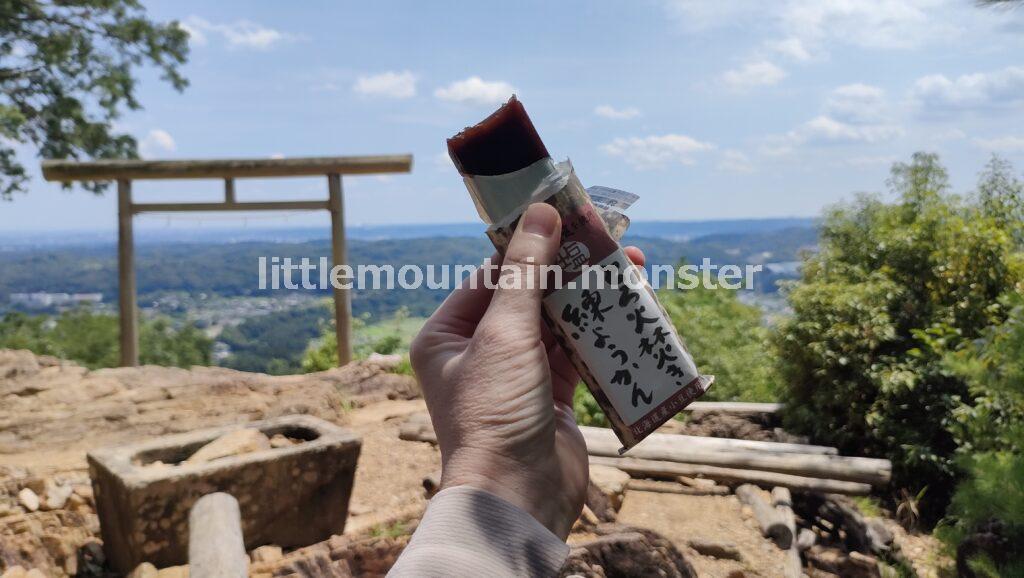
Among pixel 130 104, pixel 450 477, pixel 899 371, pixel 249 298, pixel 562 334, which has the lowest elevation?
pixel 249 298

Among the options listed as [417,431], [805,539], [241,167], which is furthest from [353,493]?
[241,167]

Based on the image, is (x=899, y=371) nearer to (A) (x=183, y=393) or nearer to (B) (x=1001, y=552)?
(B) (x=1001, y=552)

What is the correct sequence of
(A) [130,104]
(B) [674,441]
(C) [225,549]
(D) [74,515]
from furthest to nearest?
(A) [130,104], (B) [674,441], (D) [74,515], (C) [225,549]

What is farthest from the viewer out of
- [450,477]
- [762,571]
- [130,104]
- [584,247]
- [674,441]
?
[130,104]

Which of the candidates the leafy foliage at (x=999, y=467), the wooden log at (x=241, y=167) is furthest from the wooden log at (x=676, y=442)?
the wooden log at (x=241, y=167)

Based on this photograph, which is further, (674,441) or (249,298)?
(249,298)

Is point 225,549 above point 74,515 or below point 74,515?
above

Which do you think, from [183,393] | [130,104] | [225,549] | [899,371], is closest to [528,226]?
[225,549]
